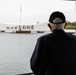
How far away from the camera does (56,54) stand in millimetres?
1128

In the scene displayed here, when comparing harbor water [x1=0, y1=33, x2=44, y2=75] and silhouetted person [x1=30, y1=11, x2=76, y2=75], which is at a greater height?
silhouetted person [x1=30, y1=11, x2=76, y2=75]

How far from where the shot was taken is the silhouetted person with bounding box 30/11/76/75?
3.69 feet

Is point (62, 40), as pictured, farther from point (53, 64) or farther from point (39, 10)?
point (39, 10)

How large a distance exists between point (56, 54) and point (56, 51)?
0.6 inches

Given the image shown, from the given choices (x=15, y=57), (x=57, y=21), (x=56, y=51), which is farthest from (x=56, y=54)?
(x=15, y=57)

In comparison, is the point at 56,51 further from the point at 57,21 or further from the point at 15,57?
the point at 15,57

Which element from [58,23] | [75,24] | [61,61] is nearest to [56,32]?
[58,23]

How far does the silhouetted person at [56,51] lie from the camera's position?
1126 millimetres

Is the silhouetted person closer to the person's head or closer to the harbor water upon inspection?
the person's head

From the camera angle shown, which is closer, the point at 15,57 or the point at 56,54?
the point at 56,54

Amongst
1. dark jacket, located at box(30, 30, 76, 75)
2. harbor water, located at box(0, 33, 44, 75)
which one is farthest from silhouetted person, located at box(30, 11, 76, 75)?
harbor water, located at box(0, 33, 44, 75)

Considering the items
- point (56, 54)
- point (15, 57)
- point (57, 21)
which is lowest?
point (15, 57)

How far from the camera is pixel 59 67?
1127mm

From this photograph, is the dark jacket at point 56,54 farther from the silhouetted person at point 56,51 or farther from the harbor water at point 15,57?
the harbor water at point 15,57
